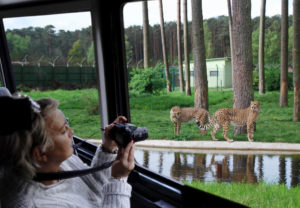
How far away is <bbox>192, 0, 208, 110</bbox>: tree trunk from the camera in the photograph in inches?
83.7

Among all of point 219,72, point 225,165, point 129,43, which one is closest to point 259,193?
point 225,165

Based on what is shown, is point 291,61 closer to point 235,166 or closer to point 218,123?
point 218,123

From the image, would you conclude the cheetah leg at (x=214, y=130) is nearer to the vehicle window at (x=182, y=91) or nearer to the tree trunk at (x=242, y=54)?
the vehicle window at (x=182, y=91)

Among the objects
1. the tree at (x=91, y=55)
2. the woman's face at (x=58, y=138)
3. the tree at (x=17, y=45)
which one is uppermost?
the tree at (x=17, y=45)

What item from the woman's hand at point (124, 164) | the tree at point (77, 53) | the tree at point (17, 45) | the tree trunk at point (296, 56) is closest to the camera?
the woman's hand at point (124, 164)

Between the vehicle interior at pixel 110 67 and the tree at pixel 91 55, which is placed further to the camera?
the tree at pixel 91 55

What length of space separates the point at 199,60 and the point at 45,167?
1.42 m

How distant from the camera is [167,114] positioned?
2.42 metres

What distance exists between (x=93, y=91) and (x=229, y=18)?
1.32 metres

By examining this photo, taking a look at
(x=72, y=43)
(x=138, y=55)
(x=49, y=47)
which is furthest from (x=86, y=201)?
(x=49, y=47)

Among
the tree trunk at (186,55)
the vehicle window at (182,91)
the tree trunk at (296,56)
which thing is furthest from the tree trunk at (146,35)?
the tree trunk at (296,56)

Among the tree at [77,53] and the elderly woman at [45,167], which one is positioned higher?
the tree at [77,53]

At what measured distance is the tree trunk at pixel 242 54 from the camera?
2.00m

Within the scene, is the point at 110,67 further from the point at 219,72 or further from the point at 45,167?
the point at 45,167
